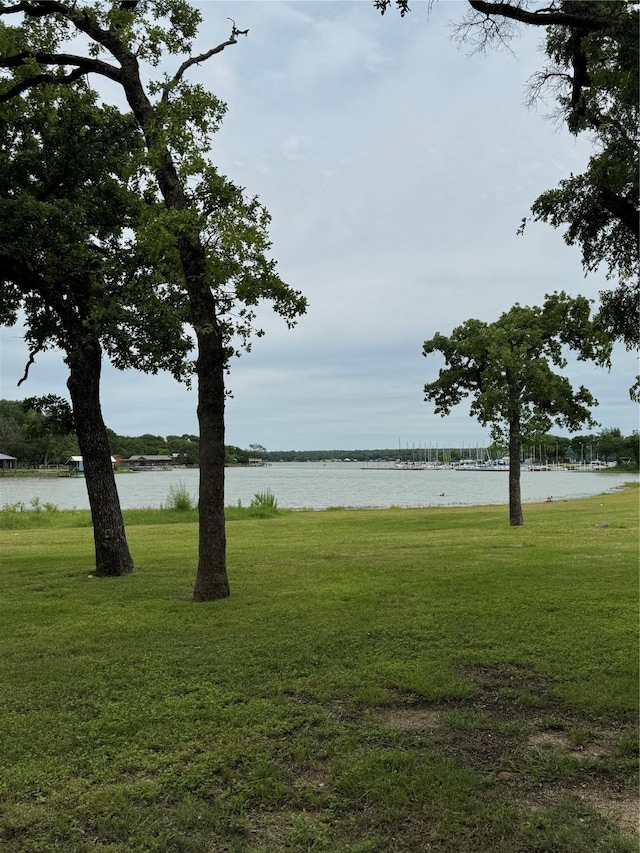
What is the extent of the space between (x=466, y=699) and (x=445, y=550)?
8338 mm

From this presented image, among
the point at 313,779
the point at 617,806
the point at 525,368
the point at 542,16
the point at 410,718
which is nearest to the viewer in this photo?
the point at 617,806

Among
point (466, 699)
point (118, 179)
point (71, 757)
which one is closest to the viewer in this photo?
point (71, 757)

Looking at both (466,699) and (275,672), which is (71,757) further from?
(466,699)

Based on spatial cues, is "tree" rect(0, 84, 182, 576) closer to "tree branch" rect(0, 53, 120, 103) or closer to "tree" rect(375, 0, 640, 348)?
"tree branch" rect(0, 53, 120, 103)

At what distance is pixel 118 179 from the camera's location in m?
11.4

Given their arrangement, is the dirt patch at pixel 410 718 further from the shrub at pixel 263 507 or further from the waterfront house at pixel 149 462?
the waterfront house at pixel 149 462

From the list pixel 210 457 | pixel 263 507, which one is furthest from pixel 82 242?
pixel 263 507

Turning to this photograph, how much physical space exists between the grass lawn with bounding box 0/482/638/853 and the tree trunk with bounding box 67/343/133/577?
3.62ft

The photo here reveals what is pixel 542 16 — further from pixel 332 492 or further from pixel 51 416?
pixel 332 492

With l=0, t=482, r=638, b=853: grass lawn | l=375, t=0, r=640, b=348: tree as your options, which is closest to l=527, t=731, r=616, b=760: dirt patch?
l=0, t=482, r=638, b=853: grass lawn

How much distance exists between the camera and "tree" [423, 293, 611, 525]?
16.4 meters

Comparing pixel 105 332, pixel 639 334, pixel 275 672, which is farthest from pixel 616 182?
pixel 105 332

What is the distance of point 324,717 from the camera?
432 cm

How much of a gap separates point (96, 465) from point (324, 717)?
7.15m
